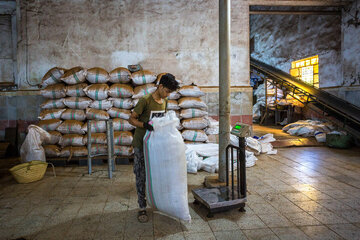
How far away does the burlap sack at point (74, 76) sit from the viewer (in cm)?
481

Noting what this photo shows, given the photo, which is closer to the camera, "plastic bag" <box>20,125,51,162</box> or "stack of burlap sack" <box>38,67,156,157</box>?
"plastic bag" <box>20,125,51,162</box>

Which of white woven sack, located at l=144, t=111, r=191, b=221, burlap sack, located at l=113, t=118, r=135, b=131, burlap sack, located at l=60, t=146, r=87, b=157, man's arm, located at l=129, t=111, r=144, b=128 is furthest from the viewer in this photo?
burlap sack, located at l=113, t=118, r=135, b=131

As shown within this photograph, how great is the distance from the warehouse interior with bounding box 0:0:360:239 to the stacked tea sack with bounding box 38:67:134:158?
0.02m

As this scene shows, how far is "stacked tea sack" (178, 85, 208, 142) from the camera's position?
4.93 metres

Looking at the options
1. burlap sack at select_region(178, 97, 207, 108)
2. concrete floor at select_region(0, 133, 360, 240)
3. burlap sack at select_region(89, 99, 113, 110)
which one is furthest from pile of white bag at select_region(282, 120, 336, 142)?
burlap sack at select_region(89, 99, 113, 110)

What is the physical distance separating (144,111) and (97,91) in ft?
8.91

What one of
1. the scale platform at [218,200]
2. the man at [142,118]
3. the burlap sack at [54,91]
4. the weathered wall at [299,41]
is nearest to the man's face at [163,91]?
the man at [142,118]

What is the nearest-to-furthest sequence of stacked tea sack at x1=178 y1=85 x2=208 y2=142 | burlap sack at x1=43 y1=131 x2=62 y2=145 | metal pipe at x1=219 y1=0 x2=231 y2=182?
1. metal pipe at x1=219 y1=0 x2=231 y2=182
2. burlap sack at x1=43 y1=131 x2=62 y2=145
3. stacked tea sack at x1=178 y1=85 x2=208 y2=142

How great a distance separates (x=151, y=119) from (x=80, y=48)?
4.33m

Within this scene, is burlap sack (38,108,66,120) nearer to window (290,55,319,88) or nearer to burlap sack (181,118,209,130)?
burlap sack (181,118,209,130)

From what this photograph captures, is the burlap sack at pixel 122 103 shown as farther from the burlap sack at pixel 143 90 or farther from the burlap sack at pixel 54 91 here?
the burlap sack at pixel 54 91

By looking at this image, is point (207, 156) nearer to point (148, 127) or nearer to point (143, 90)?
point (143, 90)

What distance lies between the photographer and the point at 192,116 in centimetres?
504

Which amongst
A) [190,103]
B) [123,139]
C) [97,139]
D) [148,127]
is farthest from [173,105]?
[148,127]
